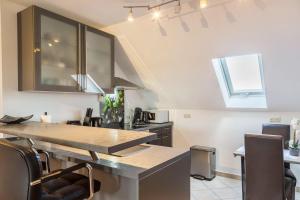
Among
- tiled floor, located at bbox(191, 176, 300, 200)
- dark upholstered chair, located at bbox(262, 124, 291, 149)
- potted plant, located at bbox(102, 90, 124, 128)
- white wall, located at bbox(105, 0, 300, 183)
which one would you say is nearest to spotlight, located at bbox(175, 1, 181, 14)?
white wall, located at bbox(105, 0, 300, 183)

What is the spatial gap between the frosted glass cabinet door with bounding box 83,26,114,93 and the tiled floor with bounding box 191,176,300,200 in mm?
1967

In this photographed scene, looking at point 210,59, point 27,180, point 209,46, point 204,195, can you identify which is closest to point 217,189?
point 204,195

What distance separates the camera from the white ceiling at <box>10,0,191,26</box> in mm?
2443

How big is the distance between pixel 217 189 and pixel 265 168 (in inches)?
48.7

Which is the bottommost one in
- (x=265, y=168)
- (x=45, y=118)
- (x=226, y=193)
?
(x=226, y=193)

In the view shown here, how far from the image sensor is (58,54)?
2.60m

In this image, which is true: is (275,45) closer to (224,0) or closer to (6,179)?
(224,0)

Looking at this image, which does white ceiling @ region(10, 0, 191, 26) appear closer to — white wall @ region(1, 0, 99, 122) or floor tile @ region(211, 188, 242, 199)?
white wall @ region(1, 0, 99, 122)

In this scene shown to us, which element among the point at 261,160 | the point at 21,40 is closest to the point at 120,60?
the point at 21,40

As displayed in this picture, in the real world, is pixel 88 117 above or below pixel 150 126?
above

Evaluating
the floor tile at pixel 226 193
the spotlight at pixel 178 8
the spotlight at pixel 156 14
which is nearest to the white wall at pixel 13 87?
the spotlight at pixel 156 14

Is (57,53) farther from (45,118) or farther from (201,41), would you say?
(201,41)

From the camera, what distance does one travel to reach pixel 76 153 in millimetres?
1676

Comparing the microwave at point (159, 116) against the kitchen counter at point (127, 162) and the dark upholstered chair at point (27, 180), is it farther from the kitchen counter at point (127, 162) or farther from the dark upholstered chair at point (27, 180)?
the dark upholstered chair at point (27, 180)
